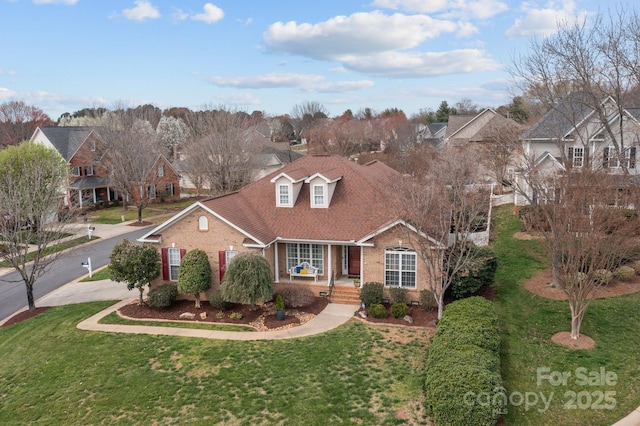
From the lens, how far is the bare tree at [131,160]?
4669 cm

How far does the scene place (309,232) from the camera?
2317 cm

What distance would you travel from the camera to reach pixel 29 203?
999 inches

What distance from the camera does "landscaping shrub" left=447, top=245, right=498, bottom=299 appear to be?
20453 millimetres

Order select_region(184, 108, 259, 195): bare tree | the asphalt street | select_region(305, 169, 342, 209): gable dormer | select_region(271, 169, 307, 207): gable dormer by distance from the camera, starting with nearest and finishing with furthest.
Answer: select_region(305, 169, 342, 209): gable dormer → select_region(271, 169, 307, 207): gable dormer → the asphalt street → select_region(184, 108, 259, 195): bare tree

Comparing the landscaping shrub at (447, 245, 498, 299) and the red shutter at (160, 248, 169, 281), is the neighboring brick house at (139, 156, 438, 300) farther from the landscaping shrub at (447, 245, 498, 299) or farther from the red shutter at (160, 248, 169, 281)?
the landscaping shrub at (447, 245, 498, 299)

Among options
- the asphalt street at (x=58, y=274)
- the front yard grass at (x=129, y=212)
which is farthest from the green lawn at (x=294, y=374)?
the front yard grass at (x=129, y=212)

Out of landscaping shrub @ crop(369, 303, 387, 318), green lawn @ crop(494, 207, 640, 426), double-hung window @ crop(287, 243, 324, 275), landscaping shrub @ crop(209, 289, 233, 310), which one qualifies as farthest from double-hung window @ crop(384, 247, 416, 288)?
landscaping shrub @ crop(209, 289, 233, 310)

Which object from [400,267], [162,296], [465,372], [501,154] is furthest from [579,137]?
[162,296]

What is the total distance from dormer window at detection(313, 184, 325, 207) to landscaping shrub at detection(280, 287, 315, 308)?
4.96 metres

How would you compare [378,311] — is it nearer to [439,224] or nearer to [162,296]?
[439,224]

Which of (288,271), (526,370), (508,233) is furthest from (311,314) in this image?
(508,233)

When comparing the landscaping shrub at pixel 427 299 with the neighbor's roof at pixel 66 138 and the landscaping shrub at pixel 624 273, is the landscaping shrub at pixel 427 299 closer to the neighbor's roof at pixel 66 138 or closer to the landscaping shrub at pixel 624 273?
the landscaping shrub at pixel 624 273

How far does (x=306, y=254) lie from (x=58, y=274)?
59.6 feet

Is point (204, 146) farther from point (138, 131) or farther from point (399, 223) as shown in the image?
point (399, 223)
